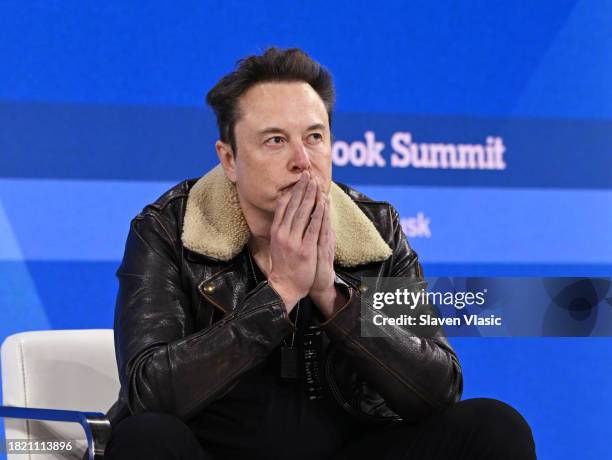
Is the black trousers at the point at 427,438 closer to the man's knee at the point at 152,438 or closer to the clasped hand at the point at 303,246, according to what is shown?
the man's knee at the point at 152,438

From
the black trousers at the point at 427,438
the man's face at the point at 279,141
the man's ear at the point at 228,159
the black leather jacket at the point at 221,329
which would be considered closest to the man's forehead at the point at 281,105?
the man's face at the point at 279,141

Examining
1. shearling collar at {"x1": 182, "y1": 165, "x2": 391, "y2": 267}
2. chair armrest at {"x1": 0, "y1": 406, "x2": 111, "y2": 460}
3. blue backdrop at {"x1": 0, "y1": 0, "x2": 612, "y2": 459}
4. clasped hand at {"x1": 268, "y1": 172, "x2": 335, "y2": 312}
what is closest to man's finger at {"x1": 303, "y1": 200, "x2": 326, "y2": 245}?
clasped hand at {"x1": 268, "y1": 172, "x2": 335, "y2": 312}

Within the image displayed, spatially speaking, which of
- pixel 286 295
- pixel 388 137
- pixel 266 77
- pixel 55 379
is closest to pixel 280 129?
pixel 266 77

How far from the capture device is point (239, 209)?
7.13 feet

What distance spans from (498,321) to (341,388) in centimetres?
155

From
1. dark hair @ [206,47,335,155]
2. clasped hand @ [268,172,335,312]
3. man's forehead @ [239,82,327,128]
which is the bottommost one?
clasped hand @ [268,172,335,312]

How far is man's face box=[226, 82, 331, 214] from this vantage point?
2.04 m

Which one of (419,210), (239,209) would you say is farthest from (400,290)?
(419,210)

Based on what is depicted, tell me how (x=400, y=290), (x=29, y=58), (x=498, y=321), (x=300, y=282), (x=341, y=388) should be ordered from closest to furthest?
(x=300, y=282) → (x=341, y=388) → (x=400, y=290) → (x=29, y=58) → (x=498, y=321)

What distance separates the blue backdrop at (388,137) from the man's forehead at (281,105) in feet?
3.91

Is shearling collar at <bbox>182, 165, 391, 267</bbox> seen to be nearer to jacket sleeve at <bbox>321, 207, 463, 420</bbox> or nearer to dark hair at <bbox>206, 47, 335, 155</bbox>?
dark hair at <bbox>206, 47, 335, 155</bbox>

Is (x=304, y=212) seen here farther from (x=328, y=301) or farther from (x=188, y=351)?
(x=188, y=351)

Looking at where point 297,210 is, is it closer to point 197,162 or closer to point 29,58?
point 197,162

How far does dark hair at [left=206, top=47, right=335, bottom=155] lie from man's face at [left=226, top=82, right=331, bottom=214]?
0.07 ft
